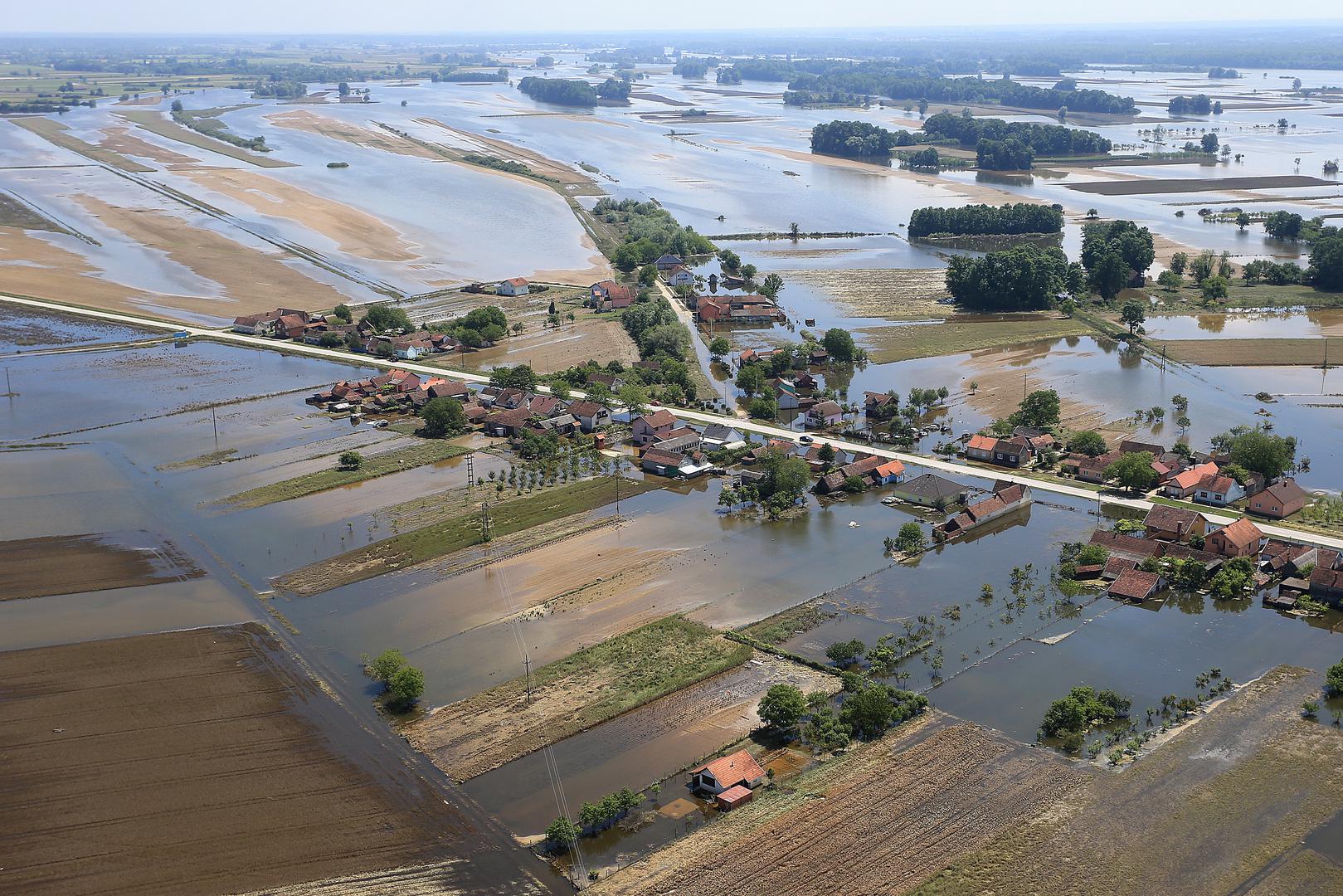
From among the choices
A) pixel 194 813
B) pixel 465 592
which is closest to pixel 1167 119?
pixel 465 592

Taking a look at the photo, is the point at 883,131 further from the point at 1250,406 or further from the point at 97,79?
the point at 97,79

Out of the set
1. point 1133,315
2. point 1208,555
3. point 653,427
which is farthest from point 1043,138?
point 1208,555

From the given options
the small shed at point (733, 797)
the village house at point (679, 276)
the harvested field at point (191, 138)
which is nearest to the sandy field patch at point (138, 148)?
the harvested field at point (191, 138)

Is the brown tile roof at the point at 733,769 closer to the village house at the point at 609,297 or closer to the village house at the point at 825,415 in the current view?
the village house at the point at 825,415

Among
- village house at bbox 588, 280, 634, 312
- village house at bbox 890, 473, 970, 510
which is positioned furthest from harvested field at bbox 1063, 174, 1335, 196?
village house at bbox 890, 473, 970, 510

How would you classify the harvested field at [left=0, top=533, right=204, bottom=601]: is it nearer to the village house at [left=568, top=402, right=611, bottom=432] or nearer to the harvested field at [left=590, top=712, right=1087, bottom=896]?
the village house at [left=568, top=402, right=611, bottom=432]

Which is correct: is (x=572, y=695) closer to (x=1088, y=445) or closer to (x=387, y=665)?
(x=387, y=665)

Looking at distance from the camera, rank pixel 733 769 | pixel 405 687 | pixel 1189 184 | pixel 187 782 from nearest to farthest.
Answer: pixel 733 769 → pixel 187 782 → pixel 405 687 → pixel 1189 184
